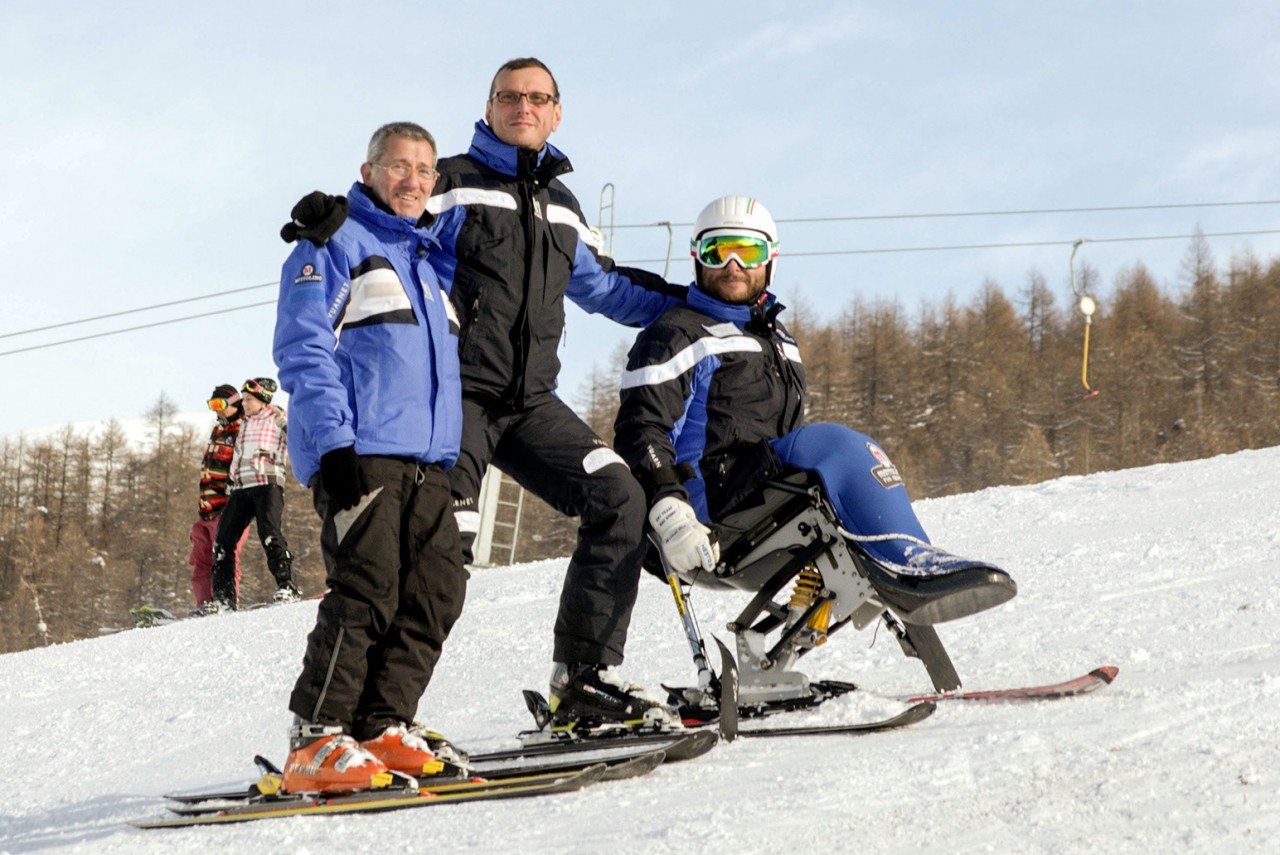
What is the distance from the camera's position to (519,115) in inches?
159

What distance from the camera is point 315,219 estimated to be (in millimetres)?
3348

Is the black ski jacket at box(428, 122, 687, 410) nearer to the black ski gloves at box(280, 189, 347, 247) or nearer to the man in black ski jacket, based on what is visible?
the man in black ski jacket

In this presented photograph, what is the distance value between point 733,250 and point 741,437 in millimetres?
662

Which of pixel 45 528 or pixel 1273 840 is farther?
pixel 45 528

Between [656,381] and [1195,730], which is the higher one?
[656,381]

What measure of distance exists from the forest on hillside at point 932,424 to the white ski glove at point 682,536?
49.5m

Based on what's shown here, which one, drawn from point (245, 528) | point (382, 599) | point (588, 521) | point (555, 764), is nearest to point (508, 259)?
point (588, 521)

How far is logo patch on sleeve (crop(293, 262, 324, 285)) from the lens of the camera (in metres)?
3.28

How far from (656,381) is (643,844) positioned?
1.66 metres

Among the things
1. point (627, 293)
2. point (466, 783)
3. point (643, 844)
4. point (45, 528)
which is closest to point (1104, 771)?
point (643, 844)

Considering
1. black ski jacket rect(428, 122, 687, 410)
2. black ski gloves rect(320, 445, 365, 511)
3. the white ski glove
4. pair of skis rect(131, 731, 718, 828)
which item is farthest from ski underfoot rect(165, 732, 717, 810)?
black ski jacket rect(428, 122, 687, 410)

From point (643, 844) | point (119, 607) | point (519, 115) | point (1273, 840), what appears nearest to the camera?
point (1273, 840)

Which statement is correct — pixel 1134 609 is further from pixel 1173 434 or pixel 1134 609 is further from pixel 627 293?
pixel 1173 434

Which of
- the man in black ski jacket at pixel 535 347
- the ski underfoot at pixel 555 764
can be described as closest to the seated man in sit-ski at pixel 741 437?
the man in black ski jacket at pixel 535 347
